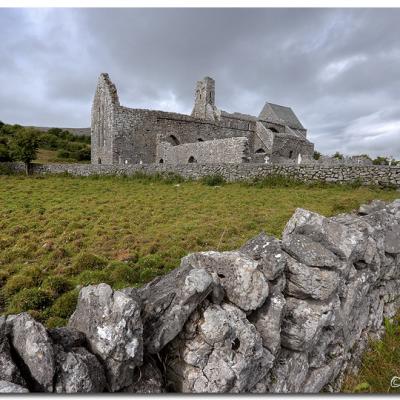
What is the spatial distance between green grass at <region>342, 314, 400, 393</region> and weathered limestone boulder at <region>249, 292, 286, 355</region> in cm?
166

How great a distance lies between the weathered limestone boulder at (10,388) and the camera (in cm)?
220

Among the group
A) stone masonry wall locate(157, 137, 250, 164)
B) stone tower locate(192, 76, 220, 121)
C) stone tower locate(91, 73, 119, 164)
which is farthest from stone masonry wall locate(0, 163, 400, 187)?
stone tower locate(192, 76, 220, 121)

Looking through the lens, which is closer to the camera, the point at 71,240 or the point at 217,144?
the point at 71,240

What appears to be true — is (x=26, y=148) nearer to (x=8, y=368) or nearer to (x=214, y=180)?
(x=214, y=180)

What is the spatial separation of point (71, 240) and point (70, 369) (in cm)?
776

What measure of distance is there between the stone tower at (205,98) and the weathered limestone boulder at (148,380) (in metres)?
42.8

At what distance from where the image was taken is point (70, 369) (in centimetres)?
255

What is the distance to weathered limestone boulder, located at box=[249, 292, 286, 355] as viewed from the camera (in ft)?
11.6

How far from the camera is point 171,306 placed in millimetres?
3164

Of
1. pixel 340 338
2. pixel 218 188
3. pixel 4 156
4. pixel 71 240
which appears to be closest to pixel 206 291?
pixel 340 338

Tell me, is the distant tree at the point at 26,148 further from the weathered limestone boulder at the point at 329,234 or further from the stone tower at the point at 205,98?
the weathered limestone boulder at the point at 329,234

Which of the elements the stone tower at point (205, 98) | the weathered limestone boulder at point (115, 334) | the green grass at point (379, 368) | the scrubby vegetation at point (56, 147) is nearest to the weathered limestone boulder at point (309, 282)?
the green grass at point (379, 368)

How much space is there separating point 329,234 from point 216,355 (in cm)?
263

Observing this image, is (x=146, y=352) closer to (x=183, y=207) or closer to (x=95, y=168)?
(x=183, y=207)
